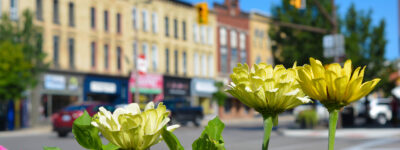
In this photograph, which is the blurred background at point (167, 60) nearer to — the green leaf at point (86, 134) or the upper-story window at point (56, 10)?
the upper-story window at point (56, 10)

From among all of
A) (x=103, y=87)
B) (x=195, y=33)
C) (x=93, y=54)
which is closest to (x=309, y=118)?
(x=103, y=87)

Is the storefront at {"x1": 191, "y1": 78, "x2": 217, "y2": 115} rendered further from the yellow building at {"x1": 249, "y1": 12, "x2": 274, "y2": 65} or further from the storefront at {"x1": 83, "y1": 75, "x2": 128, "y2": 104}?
the storefront at {"x1": 83, "y1": 75, "x2": 128, "y2": 104}

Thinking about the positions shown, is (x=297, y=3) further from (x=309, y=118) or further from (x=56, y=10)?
(x=56, y=10)

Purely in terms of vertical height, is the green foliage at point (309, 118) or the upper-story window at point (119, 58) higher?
the upper-story window at point (119, 58)

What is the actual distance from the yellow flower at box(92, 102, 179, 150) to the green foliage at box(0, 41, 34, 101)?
26.5m

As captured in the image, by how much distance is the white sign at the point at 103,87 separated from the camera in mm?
38088

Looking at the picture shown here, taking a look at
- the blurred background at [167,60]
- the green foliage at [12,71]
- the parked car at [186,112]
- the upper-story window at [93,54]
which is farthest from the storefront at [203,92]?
the green foliage at [12,71]

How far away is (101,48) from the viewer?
38.8 meters

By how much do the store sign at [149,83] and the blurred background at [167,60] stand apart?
0.29 feet

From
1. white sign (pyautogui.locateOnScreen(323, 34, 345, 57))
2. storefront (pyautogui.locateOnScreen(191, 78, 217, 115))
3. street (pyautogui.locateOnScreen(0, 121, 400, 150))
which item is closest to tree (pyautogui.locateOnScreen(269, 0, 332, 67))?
street (pyautogui.locateOnScreen(0, 121, 400, 150))

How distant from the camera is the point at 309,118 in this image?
28141 millimetres

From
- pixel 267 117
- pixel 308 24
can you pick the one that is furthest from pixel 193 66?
pixel 267 117

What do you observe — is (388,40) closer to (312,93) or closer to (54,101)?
(54,101)

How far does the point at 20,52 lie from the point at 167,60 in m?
20.6
